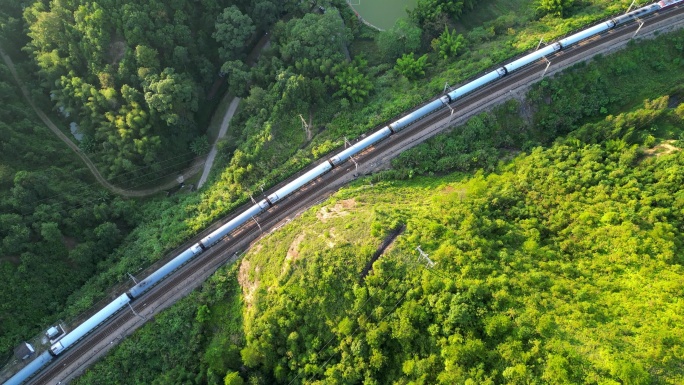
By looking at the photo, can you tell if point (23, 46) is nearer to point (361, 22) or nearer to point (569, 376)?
point (361, 22)

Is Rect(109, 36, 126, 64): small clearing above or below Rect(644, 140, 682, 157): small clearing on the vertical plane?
above

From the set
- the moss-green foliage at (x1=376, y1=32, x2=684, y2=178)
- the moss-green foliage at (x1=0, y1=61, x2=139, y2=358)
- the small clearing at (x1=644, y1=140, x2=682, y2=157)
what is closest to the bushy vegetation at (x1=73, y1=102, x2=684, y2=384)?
the small clearing at (x1=644, y1=140, x2=682, y2=157)

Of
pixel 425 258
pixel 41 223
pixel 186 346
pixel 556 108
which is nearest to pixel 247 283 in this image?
pixel 186 346

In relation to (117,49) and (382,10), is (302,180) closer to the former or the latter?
(117,49)

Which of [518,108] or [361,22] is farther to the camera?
[361,22]

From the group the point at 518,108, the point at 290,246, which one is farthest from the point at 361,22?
the point at 290,246

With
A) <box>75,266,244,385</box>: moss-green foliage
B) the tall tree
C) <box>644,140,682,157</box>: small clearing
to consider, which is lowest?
<box>644,140,682,157</box>: small clearing

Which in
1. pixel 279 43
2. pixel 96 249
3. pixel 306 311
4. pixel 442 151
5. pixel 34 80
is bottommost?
pixel 306 311

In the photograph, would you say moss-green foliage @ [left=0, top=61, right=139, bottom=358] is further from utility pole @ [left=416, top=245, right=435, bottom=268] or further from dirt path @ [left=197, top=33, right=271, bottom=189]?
utility pole @ [left=416, top=245, right=435, bottom=268]
